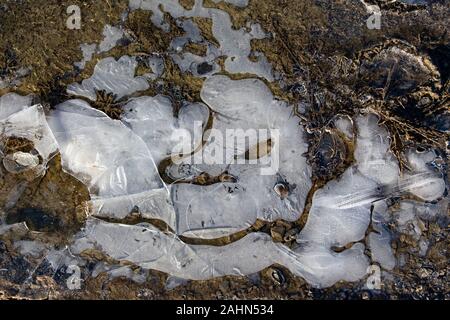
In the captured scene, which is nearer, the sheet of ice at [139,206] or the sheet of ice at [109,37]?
the sheet of ice at [139,206]

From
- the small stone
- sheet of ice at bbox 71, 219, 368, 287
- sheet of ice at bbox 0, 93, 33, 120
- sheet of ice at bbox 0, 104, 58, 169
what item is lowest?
sheet of ice at bbox 71, 219, 368, 287

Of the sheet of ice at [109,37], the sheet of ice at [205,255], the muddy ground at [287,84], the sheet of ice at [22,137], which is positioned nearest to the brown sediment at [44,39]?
the muddy ground at [287,84]

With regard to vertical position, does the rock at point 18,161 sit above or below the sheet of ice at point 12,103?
below

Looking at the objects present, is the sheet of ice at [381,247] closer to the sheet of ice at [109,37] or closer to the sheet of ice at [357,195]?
the sheet of ice at [357,195]

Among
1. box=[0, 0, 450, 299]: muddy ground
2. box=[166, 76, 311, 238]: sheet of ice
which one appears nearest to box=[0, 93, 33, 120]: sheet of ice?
box=[0, 0, 450, 299]: muddy ground

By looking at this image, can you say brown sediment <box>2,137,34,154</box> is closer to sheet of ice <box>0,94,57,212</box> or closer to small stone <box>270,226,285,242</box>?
sheet of ice <box>0,94,57,212</box>

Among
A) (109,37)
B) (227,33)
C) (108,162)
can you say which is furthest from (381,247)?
(109,37)

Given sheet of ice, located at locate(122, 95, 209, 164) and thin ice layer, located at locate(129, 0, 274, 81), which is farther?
thin ice layer, located at locate(129, 0, 274, 81)
